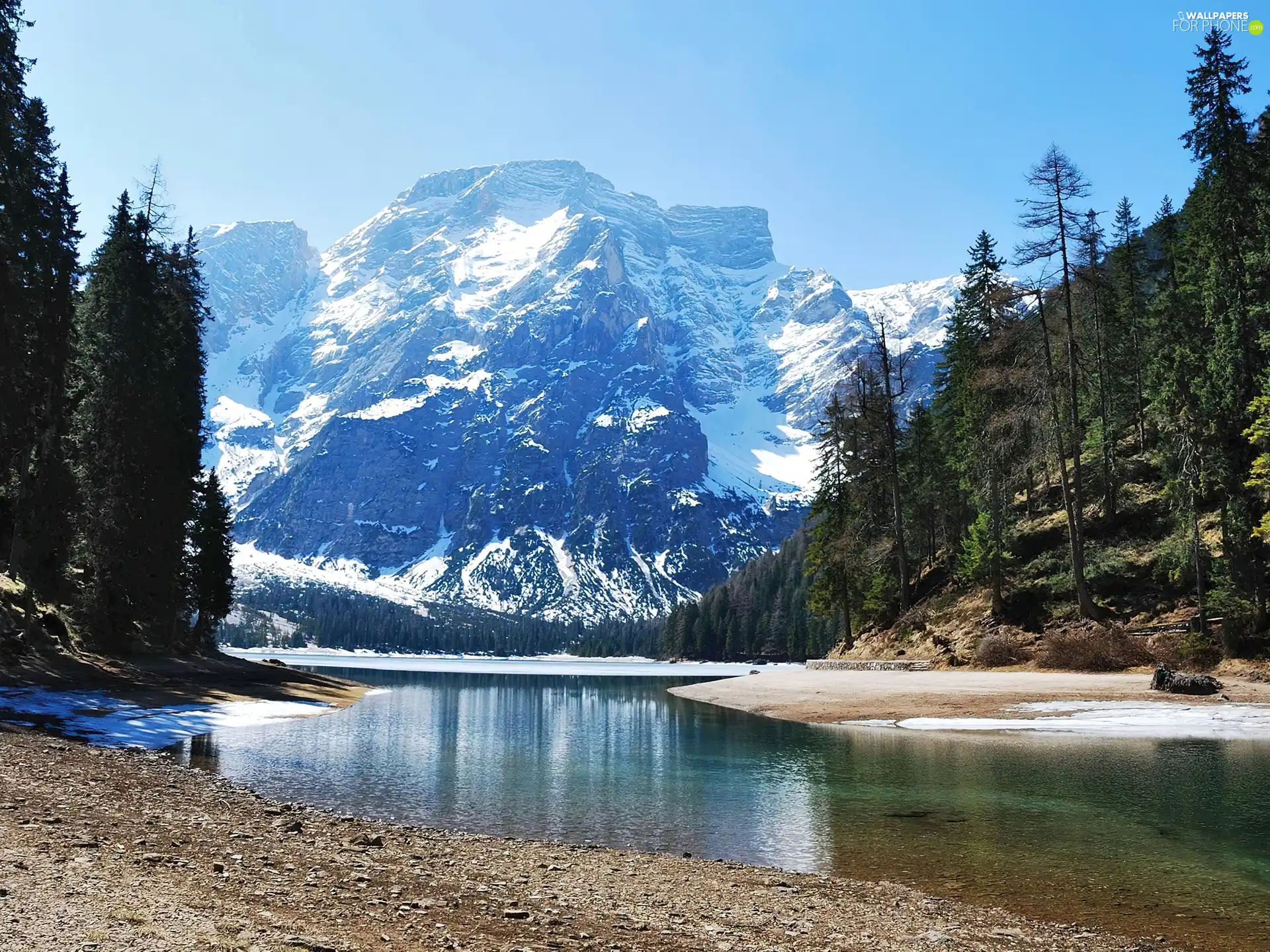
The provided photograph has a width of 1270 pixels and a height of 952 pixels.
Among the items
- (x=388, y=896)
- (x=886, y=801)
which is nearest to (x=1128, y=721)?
(x=886, y=801)

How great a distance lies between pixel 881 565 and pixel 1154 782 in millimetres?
40485

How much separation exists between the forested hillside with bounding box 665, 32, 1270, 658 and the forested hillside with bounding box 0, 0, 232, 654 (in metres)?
40.9

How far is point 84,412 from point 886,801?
127 ft

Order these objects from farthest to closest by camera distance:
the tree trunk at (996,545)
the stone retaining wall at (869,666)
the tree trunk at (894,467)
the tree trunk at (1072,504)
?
1. the tree trunk at (894,467)
2. the stone retaining wall at (869,666)
3. the tree trunk at (996,545)
4. the tree trunk at (1072,504)

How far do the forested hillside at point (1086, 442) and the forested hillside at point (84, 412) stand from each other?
4091 centimetres

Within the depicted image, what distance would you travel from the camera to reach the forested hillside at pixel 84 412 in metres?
28.6

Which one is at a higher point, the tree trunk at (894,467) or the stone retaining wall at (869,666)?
the tree trunk at (894,467)

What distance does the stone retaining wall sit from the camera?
4200cm

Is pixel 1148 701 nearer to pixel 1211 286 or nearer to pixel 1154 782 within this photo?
pixel 1154 782

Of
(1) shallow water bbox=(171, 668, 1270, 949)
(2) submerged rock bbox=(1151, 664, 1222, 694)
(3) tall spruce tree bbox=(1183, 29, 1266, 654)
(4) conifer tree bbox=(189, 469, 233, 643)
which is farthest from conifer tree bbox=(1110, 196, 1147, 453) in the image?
(4) conifer tree bbox=(189, 469, 233, 643)

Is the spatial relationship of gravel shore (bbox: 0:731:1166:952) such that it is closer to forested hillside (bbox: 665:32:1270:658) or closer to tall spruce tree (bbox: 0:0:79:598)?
tall spruce tree (bbox: 0:0:79:598)

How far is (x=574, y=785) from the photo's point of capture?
19.7m

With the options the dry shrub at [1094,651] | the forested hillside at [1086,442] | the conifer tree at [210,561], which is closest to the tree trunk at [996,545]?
the forested hillside at [1086,442]

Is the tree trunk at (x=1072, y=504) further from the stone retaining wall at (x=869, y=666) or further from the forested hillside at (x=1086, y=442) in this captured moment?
the stone retaining wall at (x=869, y=666)
